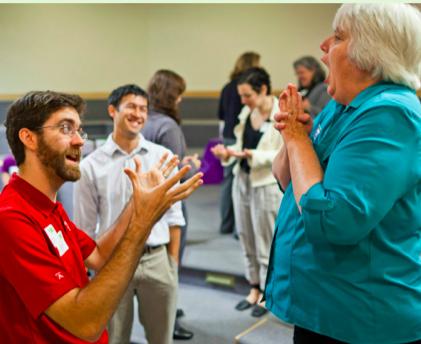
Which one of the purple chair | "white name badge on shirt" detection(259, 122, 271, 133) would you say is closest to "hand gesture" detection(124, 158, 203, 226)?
"white name badge on shirt" detection(259, 122, 271, 133)

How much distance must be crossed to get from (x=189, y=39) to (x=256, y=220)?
436 centimetres

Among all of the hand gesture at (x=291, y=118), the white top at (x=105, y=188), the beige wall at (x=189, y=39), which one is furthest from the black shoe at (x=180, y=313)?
the beige wall at (x=189, y=39)

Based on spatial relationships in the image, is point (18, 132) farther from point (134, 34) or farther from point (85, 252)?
point (134, 34)

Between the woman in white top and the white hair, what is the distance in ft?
6.20

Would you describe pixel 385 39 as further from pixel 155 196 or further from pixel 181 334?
pixel 181 334

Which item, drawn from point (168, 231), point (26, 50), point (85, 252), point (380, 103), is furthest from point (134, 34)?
point (380, 103)

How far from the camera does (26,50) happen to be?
10.7ft

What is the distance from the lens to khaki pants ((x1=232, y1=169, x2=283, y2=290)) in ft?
10.1

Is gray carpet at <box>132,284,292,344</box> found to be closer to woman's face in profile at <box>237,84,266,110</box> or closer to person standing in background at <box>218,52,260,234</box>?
person standing in background at <box>218,52,260,234</box>

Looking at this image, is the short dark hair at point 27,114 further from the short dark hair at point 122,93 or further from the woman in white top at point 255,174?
the woman in white top at point 255,174

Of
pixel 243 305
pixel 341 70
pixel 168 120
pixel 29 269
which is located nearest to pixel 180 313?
pixel 243 305

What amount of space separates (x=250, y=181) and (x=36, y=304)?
2150 mm

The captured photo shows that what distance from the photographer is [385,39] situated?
105 cm

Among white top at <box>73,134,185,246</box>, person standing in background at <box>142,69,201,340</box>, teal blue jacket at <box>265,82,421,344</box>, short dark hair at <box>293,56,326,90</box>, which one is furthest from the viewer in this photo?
short dark hair at <box>293,56,326,90</box>
